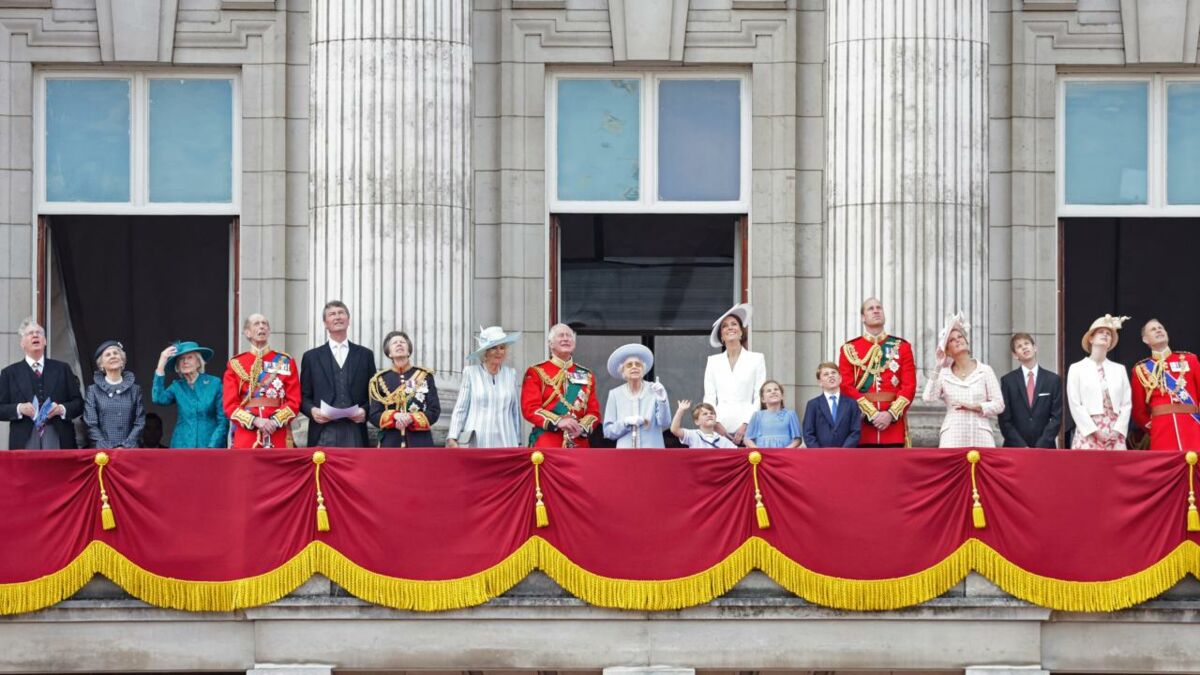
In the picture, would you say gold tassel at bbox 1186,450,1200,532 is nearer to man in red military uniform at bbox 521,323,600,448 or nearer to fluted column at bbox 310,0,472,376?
man in red military uniform at bbox 521,323,600,448

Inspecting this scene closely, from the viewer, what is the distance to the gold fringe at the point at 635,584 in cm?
2375

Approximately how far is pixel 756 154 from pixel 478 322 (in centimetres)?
368

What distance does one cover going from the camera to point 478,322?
30062mm

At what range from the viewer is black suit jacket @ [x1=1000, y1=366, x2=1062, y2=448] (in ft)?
84.4

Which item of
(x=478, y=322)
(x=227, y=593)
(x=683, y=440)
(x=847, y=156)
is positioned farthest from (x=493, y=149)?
(x=227, y=593)

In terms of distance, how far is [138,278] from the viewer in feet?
101

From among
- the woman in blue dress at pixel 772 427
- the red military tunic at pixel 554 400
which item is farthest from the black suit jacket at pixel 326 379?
the woman in blue dress at pixel 772 427

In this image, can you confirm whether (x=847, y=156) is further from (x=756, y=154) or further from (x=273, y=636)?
(x=273, y=636)

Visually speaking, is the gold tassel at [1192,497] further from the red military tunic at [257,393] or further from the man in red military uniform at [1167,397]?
the red military tunic at [257,393]

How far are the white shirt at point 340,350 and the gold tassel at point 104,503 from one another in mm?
2503

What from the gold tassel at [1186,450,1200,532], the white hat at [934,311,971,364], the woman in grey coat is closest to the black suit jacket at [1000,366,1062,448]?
the white hat at [934,311,971,364]

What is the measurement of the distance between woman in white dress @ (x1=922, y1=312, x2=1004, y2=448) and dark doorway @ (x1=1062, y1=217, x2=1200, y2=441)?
5.77 meters

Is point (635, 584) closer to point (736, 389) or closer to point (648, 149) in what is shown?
point (736, 389)

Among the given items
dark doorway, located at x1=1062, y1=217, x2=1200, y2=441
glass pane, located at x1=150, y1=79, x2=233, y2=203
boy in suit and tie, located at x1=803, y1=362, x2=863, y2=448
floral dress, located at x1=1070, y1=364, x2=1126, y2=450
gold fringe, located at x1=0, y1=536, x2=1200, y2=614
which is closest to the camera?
gold fringe, located at x1=0, y1=536, x2=1200, y2=614
